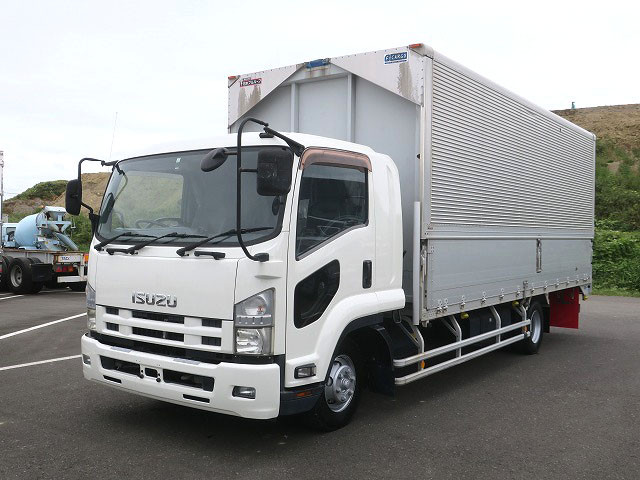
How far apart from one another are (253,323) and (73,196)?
7.63 feet

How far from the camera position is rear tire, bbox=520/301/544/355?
9044 mm

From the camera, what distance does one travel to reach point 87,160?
18.3ft

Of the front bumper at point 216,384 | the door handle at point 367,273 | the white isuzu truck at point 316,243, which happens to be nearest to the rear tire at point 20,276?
the white isuzu truck at point 316,243

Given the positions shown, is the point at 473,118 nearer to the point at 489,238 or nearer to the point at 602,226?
the point at 489,238

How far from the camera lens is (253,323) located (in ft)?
14.7

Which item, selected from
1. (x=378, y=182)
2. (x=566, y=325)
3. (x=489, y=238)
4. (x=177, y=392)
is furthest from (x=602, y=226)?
(x=177, y=392)

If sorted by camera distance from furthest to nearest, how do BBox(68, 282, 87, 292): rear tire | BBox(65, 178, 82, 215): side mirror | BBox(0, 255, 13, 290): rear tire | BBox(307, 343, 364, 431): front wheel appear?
BBox(68, 282, 87, 292): rear tire
BBox(0, 255, 13, 290): rear tire
BBox(65, 178, 82, 215): side mirror
BBox(307, 343, 364, 431): front wheel

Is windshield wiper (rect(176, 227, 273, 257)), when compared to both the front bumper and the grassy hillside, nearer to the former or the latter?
the front bumper

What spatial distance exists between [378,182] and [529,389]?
325 cm

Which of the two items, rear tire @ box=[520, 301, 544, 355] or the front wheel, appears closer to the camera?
the front wheel

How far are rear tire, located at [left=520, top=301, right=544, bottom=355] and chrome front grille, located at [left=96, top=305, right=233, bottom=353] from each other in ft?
18.6

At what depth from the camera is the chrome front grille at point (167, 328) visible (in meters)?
4.56

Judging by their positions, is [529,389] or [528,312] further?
[528,312]

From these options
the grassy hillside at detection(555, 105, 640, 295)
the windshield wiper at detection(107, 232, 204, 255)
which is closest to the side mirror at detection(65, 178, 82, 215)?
the windshield wiper at detection(107, 232, 204, 255)
